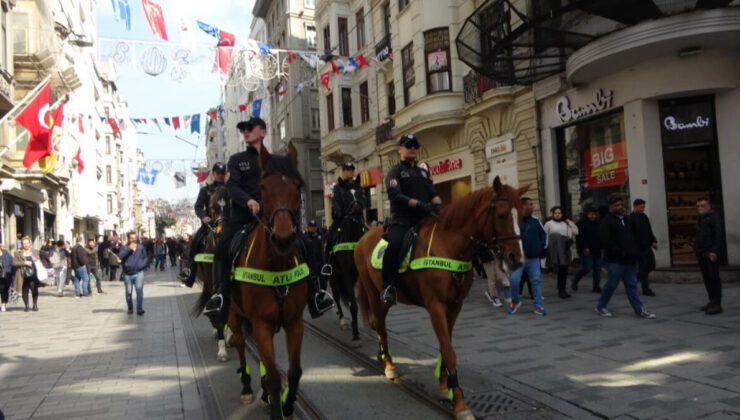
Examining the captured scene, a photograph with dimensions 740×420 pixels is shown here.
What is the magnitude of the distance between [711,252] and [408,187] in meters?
5.66

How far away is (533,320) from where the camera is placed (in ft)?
30.3

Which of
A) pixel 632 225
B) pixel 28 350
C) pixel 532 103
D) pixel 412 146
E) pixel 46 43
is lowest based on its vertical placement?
pixel 28 350

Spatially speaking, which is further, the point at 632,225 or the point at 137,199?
the point at 137,199

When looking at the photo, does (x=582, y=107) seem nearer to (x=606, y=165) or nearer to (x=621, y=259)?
(x=606, y=165)

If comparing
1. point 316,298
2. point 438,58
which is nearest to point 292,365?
point 316,298

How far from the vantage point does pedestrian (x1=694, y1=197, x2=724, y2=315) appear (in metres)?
8.48

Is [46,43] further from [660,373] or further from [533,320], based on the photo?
[660,373]

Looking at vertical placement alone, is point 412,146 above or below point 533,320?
above

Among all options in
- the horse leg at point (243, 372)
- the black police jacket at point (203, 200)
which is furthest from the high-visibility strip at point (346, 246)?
the horse leg at point (243, 372)

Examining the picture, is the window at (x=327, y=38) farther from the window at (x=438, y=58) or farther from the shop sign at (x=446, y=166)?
the shop sign at (x=446, y=166)

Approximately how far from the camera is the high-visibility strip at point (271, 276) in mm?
4531

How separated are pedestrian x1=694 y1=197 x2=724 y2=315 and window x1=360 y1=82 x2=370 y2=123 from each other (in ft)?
68.7

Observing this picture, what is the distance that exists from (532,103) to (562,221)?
17.4ft

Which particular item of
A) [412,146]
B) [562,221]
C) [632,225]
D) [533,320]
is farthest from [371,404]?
[562,221]
